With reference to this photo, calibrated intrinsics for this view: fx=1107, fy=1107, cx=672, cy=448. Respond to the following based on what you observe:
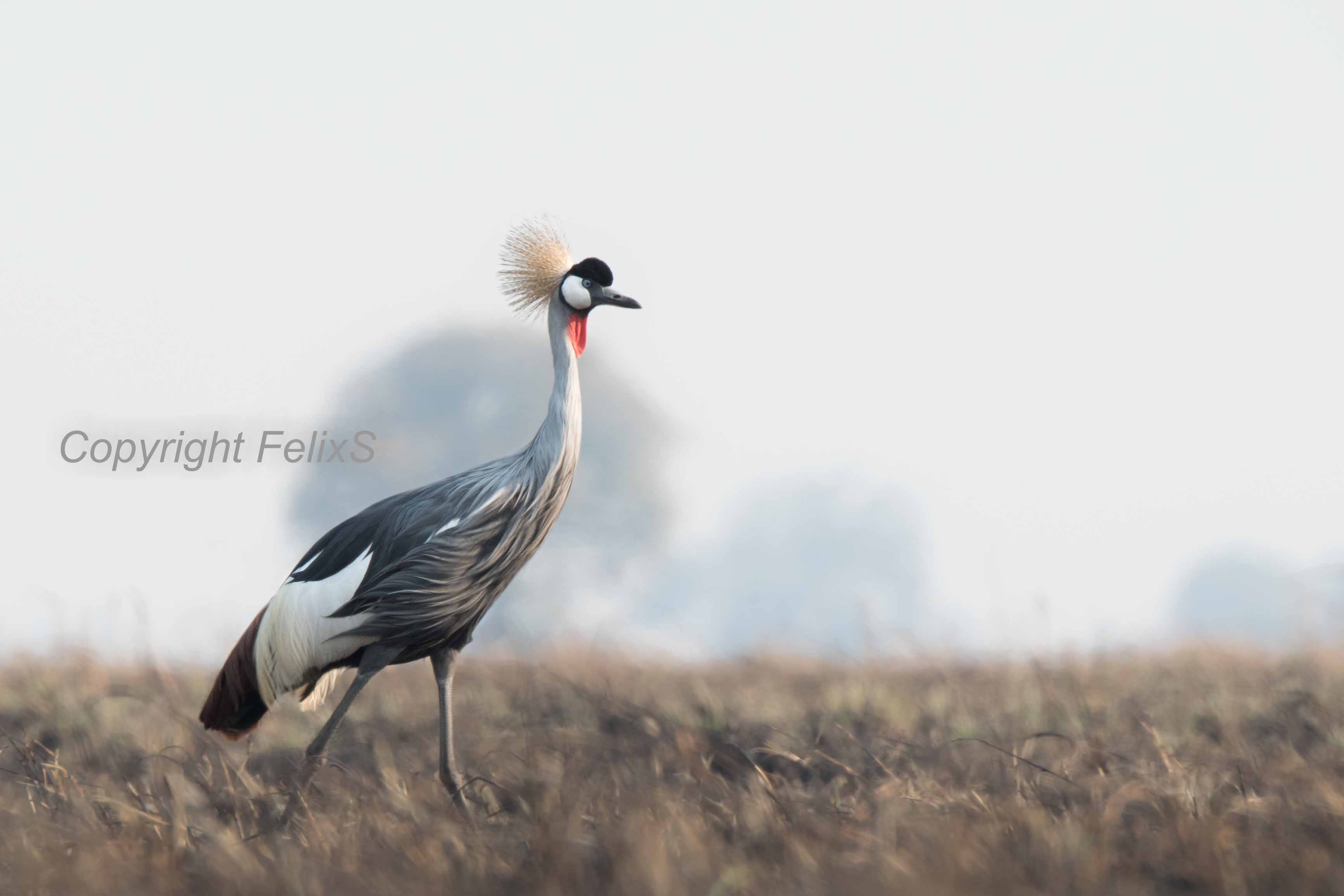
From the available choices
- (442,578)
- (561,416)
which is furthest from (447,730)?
(561,416)

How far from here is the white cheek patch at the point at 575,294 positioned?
4.96 meters

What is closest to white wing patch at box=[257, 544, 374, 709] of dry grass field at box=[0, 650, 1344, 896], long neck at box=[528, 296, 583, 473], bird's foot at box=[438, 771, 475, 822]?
dry grass field at box=[0, 650, 1344, 896]

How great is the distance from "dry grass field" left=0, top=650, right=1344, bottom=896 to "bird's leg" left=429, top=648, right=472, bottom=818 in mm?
113

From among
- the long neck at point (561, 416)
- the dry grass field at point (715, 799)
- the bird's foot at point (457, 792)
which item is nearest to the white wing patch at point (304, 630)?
the dry grass field at point (715, 799)

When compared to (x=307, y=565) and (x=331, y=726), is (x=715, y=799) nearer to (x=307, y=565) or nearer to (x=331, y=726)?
(x=331, y=726)

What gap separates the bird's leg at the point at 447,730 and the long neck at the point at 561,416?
931 millimetres

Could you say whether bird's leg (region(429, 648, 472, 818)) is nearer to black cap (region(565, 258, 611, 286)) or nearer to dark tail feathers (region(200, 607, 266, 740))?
dark tail feathers (region(200, 607, 266, 740))

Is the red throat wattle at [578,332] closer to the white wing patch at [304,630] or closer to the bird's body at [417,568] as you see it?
the bird's body at [417,568]

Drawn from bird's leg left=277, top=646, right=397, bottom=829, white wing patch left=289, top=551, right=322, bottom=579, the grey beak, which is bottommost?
bird's leg left=277, top=646, right=397, bottom=829

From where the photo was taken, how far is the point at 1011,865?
8.82ft

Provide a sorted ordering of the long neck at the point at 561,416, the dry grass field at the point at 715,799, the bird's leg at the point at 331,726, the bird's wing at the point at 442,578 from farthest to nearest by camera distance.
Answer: the long neck at the point at 561,416 → the bird's wing at the point at 442,578 → the bird's leg at the point at 331,726 → the dry grass field at the point at 715,799

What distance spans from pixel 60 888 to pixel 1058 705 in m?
4.95

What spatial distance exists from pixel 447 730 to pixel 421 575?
0.63 m

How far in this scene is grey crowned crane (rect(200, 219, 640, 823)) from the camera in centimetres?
450
